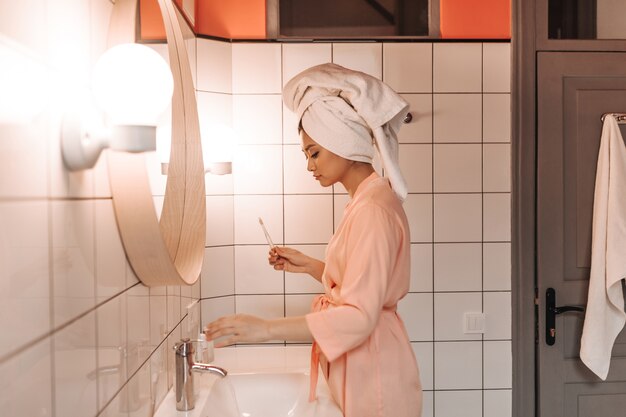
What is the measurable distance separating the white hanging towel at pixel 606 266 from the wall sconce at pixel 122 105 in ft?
5.93

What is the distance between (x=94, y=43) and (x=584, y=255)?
1.93m

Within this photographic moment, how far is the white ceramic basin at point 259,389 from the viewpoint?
4.53 feet

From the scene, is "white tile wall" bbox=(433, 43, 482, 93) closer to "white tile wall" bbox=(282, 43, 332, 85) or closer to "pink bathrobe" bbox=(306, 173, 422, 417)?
"white tile wall" bbox=(282, 43, 332, 85)

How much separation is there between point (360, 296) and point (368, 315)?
0.15ft

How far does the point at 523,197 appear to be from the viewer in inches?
87.0

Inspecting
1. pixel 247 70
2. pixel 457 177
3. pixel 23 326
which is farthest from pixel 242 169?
pixel 23 326

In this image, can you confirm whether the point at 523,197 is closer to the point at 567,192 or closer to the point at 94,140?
the point at 567,192

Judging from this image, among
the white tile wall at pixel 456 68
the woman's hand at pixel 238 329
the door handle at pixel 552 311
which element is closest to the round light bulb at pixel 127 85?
the woman's hand at pixel 238 329

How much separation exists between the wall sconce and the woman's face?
0.67 meters

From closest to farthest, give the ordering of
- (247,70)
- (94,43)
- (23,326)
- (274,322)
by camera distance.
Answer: (23,326), (94,43), (274,322), (247,70)

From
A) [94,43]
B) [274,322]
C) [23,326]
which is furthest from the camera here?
[274,322]

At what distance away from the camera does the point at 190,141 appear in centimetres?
139

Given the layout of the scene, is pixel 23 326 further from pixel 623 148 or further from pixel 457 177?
pixel 623 148

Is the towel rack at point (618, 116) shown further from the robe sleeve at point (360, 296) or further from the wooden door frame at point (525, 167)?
the robe sleeve at point (360, 296)
